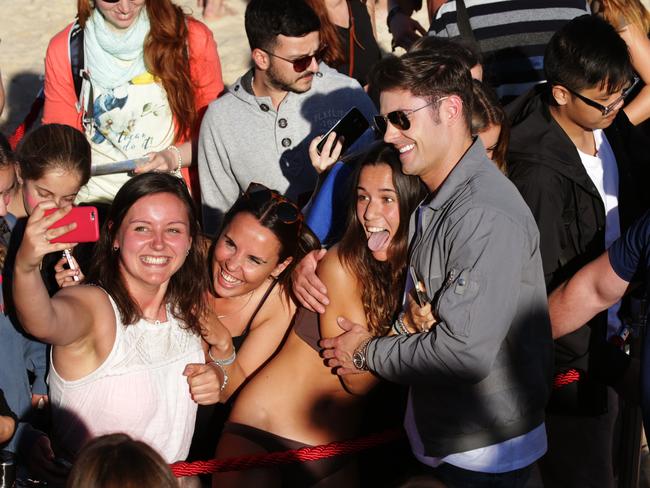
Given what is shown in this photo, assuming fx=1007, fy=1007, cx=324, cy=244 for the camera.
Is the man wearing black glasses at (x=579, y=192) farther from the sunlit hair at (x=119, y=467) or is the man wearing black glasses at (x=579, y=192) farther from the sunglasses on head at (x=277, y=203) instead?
the sunlit hair at (x=119, y=467)

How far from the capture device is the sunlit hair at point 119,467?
2.31 metres

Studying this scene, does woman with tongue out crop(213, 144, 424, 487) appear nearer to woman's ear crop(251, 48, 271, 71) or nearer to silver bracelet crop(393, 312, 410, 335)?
silver bracelet crop(393, 312, 410, 335)

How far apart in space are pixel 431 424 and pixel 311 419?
0.60 metres

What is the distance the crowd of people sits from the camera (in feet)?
10.1

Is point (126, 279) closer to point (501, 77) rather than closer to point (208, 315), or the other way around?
point (208, 315)

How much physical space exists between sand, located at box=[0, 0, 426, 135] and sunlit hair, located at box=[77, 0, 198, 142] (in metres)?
4.36

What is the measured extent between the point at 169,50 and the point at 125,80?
0.78 feet

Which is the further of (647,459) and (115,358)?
(647,459)

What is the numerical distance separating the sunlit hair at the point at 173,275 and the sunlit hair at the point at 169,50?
0.97 m

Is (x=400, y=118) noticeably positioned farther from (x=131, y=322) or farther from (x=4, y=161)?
(x=4, y=161)

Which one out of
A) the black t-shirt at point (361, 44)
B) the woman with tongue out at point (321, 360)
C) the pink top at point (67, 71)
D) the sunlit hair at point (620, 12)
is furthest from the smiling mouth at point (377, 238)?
the black t-shirt at point (361, 44)

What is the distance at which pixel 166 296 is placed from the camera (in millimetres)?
3566

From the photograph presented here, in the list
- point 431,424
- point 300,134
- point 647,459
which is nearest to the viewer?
point 431,424

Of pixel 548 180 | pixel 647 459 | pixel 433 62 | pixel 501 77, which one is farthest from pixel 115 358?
pixel 647 459
